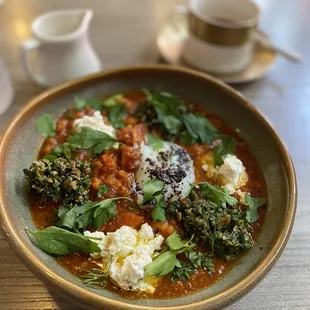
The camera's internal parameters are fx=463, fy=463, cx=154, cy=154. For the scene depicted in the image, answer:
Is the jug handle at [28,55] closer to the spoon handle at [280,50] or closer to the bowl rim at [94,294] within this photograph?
the bowl rim at [94,294]

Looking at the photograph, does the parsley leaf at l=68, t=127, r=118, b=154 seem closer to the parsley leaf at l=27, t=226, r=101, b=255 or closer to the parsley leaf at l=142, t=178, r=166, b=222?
the parsley leaf at l=142, t=178, r=166, b=222

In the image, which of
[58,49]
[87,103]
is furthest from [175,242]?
[58,49]

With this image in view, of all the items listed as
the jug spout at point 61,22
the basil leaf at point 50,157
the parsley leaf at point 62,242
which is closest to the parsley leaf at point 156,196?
the parsley leaf at point 62,242

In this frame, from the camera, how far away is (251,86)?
254 centimetres

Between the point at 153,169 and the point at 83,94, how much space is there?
0.52 metres

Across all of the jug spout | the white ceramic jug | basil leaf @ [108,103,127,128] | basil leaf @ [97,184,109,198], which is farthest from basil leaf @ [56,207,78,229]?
the jug spout

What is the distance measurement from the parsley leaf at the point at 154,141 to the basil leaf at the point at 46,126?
39 centimetres

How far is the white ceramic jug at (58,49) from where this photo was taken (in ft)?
7.39

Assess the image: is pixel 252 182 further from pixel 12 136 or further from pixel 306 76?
pixel 306 76

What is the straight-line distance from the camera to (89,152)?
182 cm

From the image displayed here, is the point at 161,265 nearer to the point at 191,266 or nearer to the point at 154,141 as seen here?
the point at 191,266

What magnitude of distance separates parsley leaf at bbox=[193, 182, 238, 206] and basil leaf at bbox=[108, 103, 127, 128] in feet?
1.64

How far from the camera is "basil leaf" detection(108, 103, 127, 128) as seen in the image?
6.49ft

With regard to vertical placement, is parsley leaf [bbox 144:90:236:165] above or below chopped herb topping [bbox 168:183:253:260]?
above
